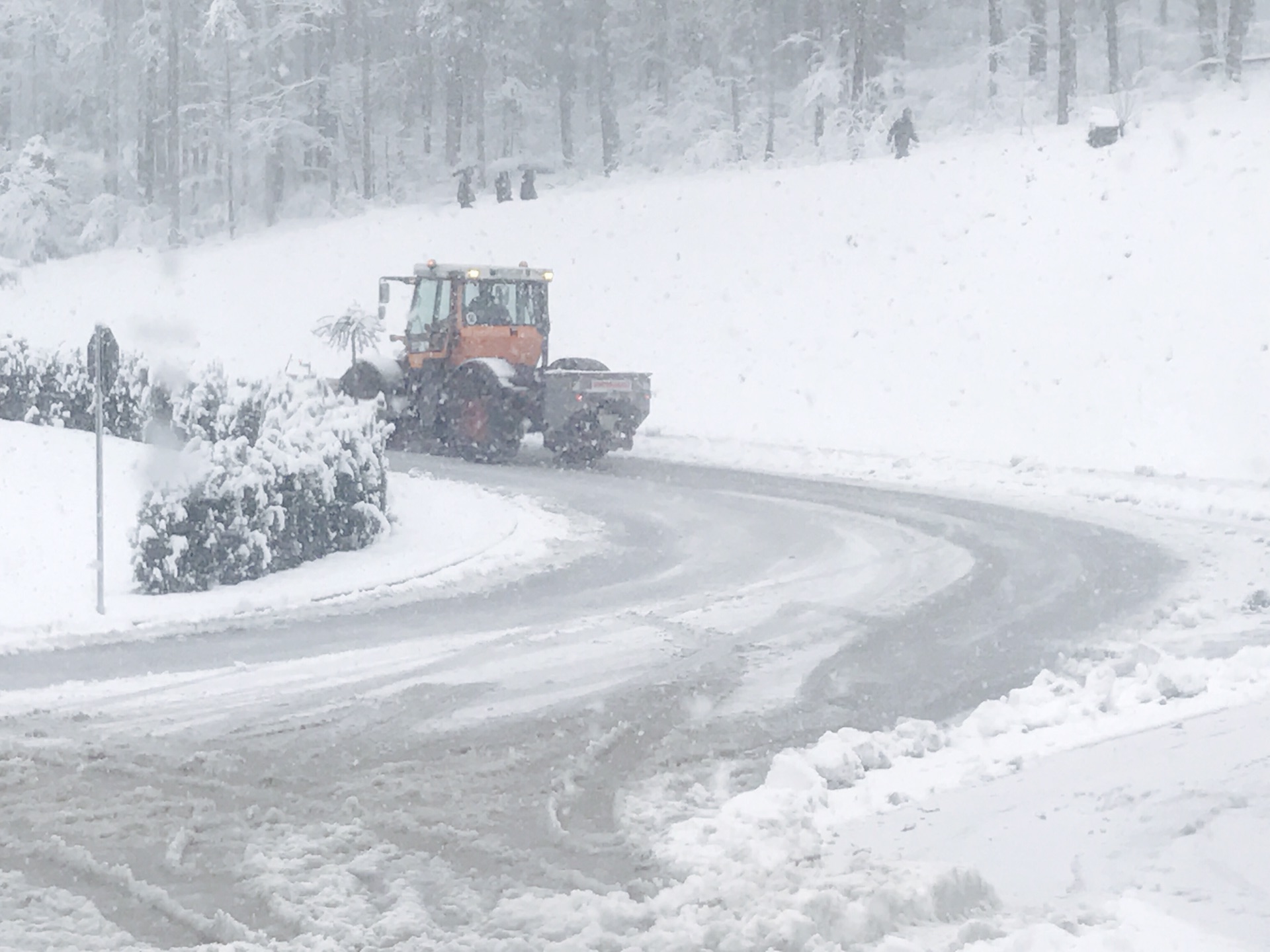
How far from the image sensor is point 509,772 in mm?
6312

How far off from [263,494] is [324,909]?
7.05 metres

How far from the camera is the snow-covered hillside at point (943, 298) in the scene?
67.4 feet

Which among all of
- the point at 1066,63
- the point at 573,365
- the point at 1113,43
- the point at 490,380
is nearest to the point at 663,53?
the point at 1113,43

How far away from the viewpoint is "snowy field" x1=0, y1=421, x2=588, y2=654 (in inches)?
385

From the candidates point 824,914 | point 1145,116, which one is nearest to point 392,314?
point 1145,116

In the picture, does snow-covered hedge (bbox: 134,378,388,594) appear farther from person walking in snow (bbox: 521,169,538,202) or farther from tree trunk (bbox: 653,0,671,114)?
tree trunk (bbox: 653,0,671,114)

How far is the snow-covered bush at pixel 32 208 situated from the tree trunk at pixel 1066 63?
35.2m

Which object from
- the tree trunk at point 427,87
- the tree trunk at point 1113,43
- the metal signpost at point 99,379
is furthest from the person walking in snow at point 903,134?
the metal signpost at point 99,379

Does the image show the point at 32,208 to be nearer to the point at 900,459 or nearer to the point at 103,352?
the point at 900,459

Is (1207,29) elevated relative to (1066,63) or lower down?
elevated

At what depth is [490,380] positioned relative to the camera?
19.5 meters

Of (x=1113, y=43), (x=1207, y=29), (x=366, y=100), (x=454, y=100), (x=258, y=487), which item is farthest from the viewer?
(x=454, y=100)

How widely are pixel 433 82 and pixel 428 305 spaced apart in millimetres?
38813

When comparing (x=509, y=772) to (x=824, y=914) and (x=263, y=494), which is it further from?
(x=263, y=494)
